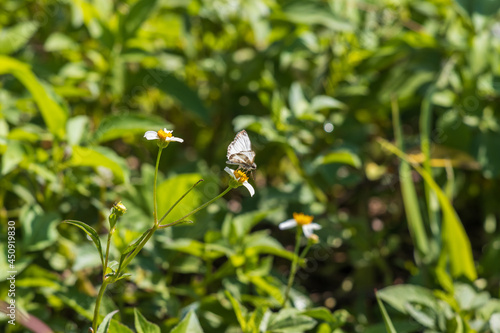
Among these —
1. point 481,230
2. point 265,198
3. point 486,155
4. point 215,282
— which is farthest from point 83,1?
point 481,230

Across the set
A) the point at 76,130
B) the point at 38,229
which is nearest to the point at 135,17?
the point at 76,130

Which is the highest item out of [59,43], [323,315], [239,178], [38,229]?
[239,178]

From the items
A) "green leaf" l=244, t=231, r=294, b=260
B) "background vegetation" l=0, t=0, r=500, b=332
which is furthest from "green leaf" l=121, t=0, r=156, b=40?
"green leaf" l=244, t=231, r=294, b=260

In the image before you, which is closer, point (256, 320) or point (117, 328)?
point (117, 328)

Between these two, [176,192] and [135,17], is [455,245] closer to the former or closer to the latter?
[176,192]

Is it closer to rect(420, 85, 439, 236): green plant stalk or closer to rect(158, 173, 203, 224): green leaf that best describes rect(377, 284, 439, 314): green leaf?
rect(420, 85, 439, 236): green plant stalk

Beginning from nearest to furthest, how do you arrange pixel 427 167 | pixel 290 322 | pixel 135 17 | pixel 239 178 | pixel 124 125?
pixel 239 178 < pixel 290 322 < pixel 124 125 < pixel 427 167 < pixel 135 17

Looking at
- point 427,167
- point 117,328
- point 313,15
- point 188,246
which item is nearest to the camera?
point 117,328

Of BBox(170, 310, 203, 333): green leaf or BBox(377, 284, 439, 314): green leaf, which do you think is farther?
BBox(377, 284, 439, 314): green leaf

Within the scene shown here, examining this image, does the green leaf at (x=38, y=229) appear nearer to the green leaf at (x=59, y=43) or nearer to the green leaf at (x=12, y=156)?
the green leaf at (x=12, y=156)
